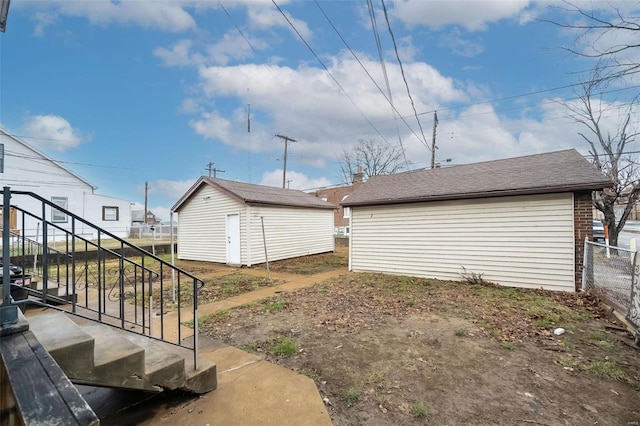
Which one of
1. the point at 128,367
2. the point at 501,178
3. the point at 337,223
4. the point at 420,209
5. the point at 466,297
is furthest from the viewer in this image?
the point at 337,223

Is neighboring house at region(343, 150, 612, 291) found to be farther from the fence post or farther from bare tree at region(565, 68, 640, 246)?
bare tree at region(565, 68, 640, 246)

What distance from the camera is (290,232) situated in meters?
14.2

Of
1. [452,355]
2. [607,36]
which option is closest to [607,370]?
[452,355]

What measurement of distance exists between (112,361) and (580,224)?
367 inches

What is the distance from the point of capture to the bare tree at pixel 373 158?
29688 mm

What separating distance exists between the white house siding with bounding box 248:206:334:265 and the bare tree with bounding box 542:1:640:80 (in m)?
10.4

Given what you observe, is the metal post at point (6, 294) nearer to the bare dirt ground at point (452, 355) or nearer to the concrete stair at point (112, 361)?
the concrete stair at point (112, 361)

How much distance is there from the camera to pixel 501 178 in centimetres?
867

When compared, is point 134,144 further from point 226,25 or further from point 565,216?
point 565,216

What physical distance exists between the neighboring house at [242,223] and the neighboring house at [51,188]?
273 inches

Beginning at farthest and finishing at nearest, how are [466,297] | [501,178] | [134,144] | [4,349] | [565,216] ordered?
[134,144]
[501,178]
[565,216]
[466,297]
[4,349]

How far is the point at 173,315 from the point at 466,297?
20.8ft

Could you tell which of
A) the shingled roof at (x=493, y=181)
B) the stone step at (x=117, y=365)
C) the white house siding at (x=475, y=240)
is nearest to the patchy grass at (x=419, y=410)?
the stone step at (x=117, y=365)

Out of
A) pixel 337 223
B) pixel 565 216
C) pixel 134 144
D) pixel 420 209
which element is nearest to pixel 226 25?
pixel 420 209
